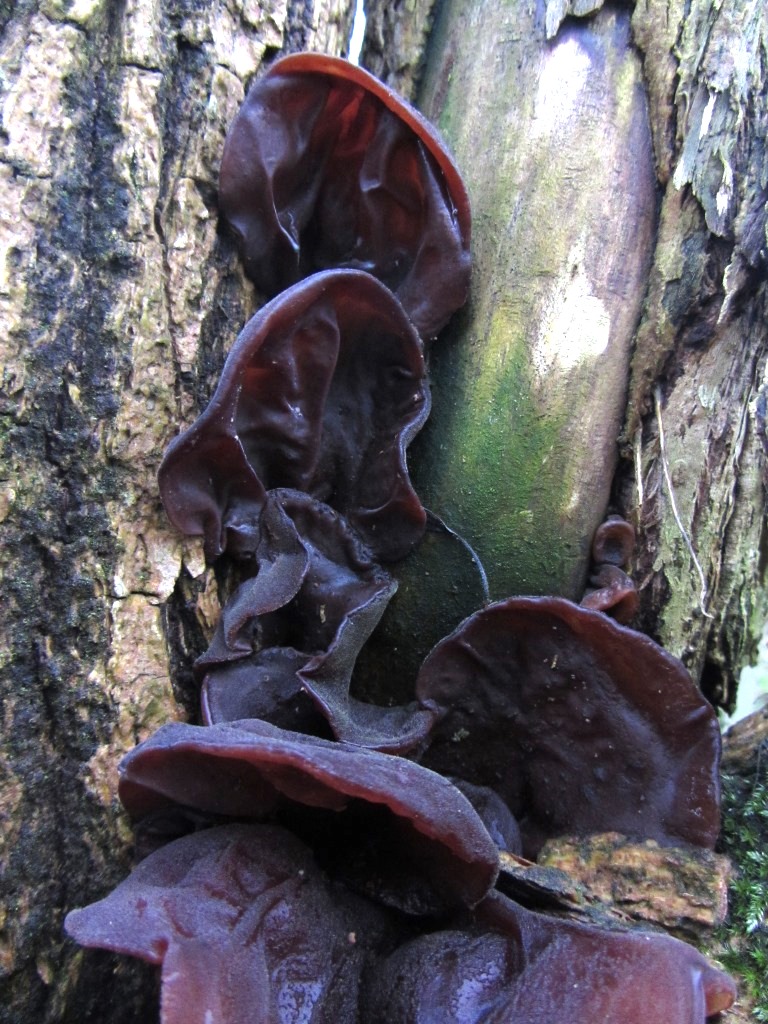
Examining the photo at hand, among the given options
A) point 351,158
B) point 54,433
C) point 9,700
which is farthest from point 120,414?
point 351,158

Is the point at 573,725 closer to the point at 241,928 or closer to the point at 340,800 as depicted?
the point at 340,800

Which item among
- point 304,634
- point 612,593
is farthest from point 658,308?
point 304,634

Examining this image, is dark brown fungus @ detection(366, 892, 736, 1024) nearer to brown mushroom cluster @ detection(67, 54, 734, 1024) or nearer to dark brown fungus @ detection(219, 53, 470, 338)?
brown mushroom cluster @ detection(67, 54, 734, 1024)

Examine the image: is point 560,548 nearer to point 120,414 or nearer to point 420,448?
point 420,448

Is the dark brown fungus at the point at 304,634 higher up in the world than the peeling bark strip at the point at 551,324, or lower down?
lower down

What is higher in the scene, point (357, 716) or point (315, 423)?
point (315, 423)

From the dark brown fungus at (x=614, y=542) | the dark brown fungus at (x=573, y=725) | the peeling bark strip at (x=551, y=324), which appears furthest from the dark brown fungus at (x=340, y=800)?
the dark brown fungus at (x=614, y=542)

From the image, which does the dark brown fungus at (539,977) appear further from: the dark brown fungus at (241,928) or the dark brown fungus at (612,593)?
the dark brown fungus at (612,593)
